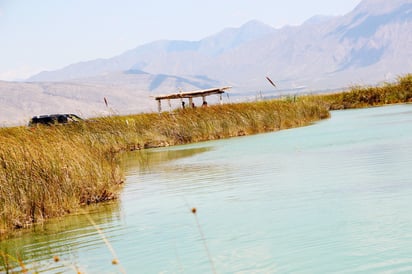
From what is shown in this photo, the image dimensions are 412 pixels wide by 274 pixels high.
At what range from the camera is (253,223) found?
37.8 feet

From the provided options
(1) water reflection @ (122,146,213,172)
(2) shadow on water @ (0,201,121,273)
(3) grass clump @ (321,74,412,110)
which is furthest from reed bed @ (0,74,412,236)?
(3) grass clump @ (321,74,412,110)

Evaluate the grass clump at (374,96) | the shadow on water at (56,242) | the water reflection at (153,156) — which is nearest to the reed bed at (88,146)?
the shadow on water at (56,242)

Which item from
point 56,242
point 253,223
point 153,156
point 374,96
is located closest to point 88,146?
point 153,156

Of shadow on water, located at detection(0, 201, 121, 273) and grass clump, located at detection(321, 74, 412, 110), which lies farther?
grass clump, located at detection(321, 74, 412, 110)

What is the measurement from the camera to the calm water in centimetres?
938

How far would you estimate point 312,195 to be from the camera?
13.4 meters

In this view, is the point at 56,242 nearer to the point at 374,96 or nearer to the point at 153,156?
the point at 153,156

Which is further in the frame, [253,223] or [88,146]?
[88,146]

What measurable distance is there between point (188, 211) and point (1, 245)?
9.64ft

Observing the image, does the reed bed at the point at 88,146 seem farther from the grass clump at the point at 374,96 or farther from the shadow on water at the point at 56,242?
the grass clump at the point at 374,96

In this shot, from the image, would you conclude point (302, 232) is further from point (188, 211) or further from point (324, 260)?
point (188, 211)

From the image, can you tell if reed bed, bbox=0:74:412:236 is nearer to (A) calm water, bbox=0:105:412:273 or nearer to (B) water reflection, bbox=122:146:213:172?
(A) calm water, bbox=0:105:412:273

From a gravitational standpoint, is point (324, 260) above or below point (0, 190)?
below

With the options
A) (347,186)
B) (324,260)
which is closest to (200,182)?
(347,186)
